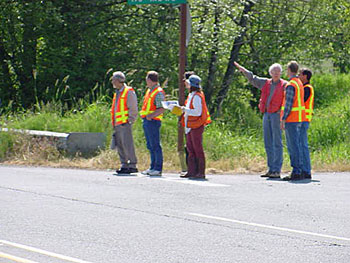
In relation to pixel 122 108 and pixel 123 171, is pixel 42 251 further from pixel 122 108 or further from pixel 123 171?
pixel 122 108

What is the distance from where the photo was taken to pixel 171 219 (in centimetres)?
862

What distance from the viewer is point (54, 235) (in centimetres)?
760

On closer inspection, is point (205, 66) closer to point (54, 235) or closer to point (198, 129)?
point (198, 129)

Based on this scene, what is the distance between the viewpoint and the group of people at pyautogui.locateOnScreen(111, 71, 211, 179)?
1283 cm

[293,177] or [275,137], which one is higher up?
[275,137]

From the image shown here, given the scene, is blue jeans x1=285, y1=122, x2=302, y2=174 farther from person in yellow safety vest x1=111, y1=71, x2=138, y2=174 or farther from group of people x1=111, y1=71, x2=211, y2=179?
person in yellow safety vest x1=111, y1=71, x2=138, y2=174

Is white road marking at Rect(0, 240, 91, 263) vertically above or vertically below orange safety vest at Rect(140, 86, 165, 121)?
below

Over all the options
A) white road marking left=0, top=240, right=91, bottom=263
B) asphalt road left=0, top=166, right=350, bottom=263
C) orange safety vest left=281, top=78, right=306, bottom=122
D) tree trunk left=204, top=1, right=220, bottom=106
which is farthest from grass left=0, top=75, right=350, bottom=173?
white road marking left=0, top=240, right=91, bottom=263

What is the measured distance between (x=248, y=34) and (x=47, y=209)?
16324 millimetres

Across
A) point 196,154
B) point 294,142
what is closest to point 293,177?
point 294,142

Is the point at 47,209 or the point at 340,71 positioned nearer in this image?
the point at 47,209

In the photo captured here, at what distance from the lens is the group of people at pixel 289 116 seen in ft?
41.2

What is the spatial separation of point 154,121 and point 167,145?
286cm

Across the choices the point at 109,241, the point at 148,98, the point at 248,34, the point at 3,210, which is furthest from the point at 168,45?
the point at 109,241
